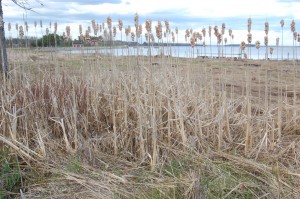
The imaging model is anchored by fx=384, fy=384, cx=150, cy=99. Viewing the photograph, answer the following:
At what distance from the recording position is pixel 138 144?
3.29 metres

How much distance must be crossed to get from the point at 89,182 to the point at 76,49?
2.43m

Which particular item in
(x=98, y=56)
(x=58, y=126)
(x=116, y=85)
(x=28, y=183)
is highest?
(x=98, y=56)

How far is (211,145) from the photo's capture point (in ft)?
10.8

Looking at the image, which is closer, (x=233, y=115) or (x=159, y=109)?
(x=159, y=109)

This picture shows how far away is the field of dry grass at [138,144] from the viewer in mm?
2715

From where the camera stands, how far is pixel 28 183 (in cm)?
297

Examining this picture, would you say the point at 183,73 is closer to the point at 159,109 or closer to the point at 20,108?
the point at 159,109

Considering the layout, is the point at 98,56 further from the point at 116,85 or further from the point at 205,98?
the point at 205,98

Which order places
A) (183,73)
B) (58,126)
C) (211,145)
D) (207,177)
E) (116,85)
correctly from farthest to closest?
(183,73) → (116,85) → (58,126) → (211,145) → (207,177)

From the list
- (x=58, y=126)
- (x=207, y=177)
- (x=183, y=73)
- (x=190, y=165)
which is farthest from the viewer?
(x=183, y=73)

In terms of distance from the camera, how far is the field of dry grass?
107 inches

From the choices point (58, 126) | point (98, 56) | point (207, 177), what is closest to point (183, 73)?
point (98, 56)

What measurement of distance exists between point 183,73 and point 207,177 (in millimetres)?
1836

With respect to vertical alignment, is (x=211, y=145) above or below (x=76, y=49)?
below
